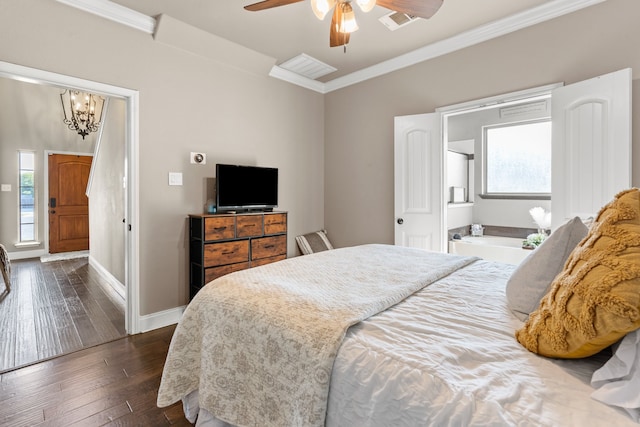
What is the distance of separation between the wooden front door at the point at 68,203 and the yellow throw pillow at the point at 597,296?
7729 millimetres

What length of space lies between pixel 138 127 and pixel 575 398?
10.6ft

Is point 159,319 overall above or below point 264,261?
below

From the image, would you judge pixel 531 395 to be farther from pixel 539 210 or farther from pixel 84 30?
pixel 539 210

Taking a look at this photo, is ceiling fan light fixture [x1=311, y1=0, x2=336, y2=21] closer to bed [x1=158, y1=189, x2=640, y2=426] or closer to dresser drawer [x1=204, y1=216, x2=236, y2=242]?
bed [x1=158, y1=189, x2=640, y2=426]

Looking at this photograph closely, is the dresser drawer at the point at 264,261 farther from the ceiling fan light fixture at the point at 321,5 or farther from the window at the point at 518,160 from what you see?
the window at the point at 518,160

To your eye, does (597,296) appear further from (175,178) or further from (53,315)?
(53,315)

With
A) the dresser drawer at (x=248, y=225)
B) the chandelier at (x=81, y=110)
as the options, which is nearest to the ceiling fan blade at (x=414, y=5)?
the dresser drawer at (x=248, y=225)

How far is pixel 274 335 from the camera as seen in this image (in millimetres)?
1164

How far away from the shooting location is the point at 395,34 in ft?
10.1

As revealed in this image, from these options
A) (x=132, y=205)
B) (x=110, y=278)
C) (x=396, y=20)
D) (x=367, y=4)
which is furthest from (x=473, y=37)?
(x=110, y=278)

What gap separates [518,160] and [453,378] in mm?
4431

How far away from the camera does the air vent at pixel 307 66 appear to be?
143 inches

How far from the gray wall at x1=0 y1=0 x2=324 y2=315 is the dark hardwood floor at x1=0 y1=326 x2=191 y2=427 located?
58 centimetres

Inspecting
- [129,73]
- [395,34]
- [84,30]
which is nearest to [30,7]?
[84,30]
